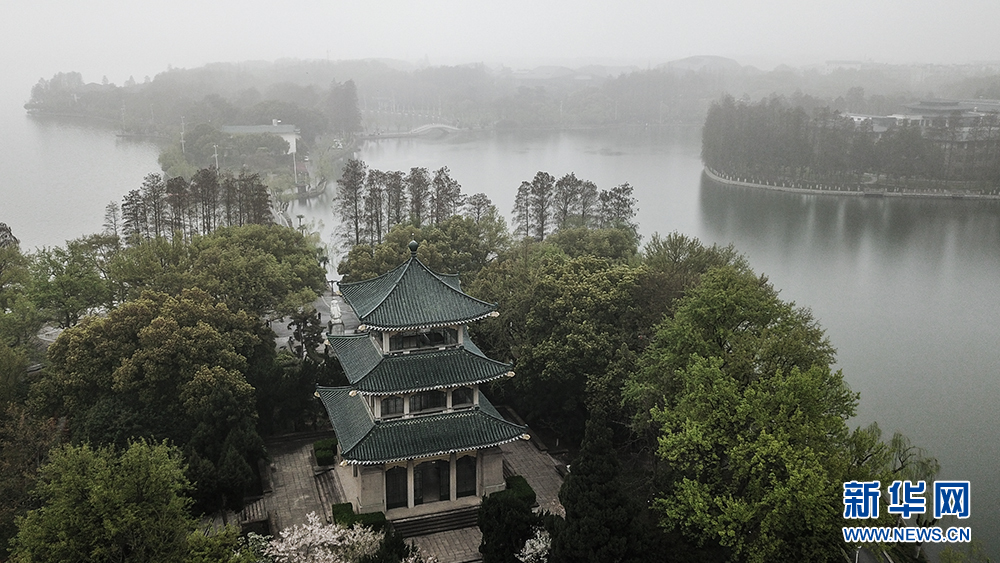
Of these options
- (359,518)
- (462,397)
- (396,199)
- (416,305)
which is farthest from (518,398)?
(396,199)

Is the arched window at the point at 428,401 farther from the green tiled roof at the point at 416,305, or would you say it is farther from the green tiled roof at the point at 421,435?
the green tiled roof at the point at 416,305

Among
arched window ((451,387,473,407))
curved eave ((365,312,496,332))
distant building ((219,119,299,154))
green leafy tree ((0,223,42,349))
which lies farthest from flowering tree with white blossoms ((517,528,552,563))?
distant building ((219,119,299,154))

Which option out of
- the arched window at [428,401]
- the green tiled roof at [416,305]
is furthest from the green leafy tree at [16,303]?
the arched window at [428,401]

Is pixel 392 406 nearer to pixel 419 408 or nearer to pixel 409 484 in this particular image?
pixel 419 408

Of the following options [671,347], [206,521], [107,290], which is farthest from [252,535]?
[107,290]

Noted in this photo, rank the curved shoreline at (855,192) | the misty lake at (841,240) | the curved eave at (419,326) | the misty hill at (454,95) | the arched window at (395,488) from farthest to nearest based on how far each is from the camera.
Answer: the misty hill at (454,95) → the curved shoreline at (855,192) → the misty lake at (841,240) → the arched window at (395,488) → the curved eave at (419,326)

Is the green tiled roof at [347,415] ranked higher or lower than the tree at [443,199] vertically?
lower

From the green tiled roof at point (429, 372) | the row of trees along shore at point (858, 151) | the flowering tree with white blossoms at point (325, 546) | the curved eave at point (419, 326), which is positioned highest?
the row of trees along shore at point (858, 151)

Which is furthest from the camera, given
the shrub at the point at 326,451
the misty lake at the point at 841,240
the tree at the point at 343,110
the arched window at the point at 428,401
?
the tree at the point at 343,110
